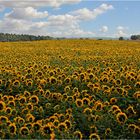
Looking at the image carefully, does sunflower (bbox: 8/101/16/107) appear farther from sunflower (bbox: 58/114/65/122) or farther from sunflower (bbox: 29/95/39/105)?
sunflower (bbox: 58/114/65/122)

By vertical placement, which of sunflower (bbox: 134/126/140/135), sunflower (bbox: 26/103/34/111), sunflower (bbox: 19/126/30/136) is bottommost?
sunflower (bbox: 134/126/140/135)

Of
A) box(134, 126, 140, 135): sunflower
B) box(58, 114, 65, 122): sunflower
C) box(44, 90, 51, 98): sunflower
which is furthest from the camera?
box(44, 90, 51, 98): sunflower

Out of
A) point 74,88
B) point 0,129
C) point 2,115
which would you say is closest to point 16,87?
point 74,88

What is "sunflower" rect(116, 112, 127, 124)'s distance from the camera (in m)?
8.24

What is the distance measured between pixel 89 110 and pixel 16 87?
332 centimetres

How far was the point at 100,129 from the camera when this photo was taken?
8.02 meters

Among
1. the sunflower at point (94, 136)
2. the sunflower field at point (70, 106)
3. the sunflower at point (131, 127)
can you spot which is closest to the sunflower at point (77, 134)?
the sunflower field at point (70, 106)

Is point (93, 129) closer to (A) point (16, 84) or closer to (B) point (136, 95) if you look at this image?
→ (B) point (136, 95)

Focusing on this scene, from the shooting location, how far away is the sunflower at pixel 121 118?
824 centimetres

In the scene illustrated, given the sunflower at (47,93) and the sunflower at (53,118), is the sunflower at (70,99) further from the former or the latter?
the sunflower at (53,118)

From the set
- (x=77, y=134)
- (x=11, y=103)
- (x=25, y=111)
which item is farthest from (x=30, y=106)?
(x=77, y=134)

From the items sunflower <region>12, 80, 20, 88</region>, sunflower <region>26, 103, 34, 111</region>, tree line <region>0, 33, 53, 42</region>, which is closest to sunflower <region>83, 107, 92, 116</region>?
sunflower <region>26, 103, 34, 111</region>

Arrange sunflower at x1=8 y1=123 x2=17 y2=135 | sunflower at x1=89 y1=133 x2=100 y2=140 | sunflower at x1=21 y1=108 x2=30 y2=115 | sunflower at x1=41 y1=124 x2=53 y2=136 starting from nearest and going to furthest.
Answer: sunflower at x1=89 y1=133 x2=100 y2=140 → sunflower at x1=41 y1=124 x2=53 y2=136 → sunflower at x1=8 y1=123 x2=17 y2=135 → sunflower at x1=21 y1=108 x2=30 y2=115

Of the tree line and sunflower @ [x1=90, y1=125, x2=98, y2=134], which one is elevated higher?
sunflower @ [x1=90, y1=125, x2=98, y2=134]
